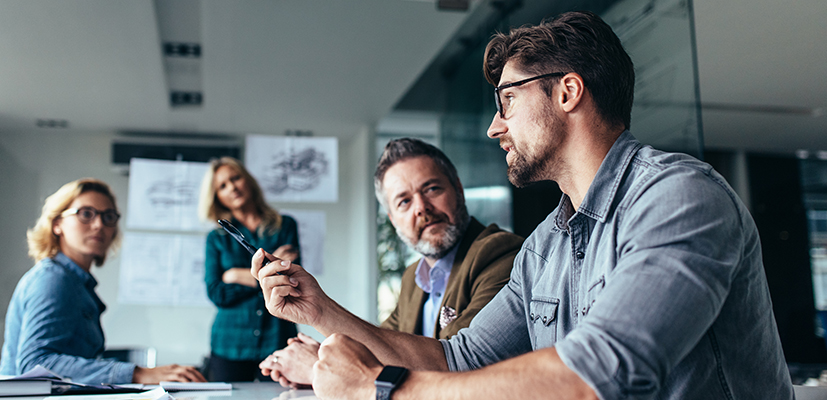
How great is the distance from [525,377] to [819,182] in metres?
7.46

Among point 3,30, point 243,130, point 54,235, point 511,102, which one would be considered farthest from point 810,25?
point 3,30

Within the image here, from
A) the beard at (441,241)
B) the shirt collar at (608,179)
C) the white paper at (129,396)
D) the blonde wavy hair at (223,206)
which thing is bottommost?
the white paper at (129,396)

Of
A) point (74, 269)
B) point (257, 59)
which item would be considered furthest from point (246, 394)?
point (257, 59)

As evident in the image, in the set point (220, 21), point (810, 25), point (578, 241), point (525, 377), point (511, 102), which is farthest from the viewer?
point (220, 21)

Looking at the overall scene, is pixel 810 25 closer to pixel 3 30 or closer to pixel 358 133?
pixel 358 133

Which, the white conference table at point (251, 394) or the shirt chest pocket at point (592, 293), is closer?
the shirt chest pocket at point (592, 293)

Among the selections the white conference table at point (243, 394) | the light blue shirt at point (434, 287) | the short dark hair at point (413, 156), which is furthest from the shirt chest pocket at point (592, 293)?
the short dark hair at point (413, 156)

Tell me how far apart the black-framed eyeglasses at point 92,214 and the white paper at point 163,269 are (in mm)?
144

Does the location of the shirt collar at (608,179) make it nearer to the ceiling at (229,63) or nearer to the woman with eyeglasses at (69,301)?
the woman with eyeglasses at (69,301)

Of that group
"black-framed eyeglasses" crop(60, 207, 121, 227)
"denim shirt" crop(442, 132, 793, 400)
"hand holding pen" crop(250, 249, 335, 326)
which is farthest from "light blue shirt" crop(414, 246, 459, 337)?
"black-framed eyeglasses" crop(60, 207, 121, 227)

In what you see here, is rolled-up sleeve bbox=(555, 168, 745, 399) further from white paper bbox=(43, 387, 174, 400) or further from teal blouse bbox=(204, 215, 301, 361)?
teal blouse bbox=(204, 215, 301, 361)

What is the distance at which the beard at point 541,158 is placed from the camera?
3.96ft

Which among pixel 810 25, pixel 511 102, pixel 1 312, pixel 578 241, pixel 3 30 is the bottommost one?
pixel 1 312

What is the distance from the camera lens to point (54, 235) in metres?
2.52
